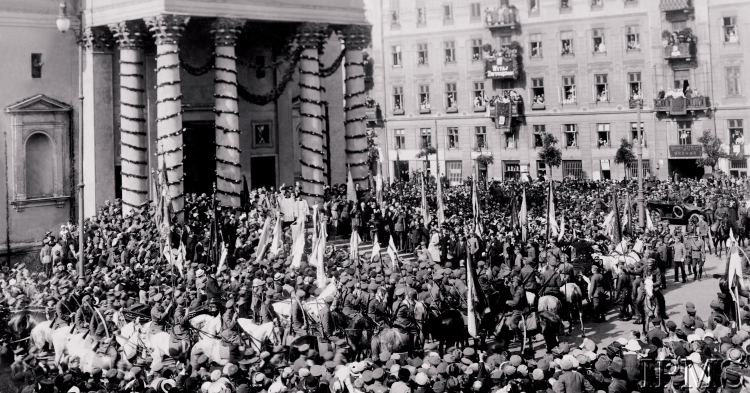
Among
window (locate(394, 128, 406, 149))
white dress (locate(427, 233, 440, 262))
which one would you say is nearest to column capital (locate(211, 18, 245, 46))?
white dress (locate(427, 233, 440, 262))

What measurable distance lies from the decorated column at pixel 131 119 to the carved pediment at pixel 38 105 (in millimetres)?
3294

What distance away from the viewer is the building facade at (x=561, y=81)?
5869 centimetres

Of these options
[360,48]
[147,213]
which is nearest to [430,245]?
[147,213]

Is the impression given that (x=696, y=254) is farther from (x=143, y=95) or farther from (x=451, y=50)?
(x=451, y=50)

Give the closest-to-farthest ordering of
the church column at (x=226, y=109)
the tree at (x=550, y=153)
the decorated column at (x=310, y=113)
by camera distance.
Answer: the church column at (x=226, y=109)
the decorated column at (x=310, y=113)
the tree at (x=550, y=153)

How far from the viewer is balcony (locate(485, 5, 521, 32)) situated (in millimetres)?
65312

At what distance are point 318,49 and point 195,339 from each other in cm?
2344

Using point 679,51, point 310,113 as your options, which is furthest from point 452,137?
point 310,113

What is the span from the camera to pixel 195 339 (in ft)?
67.1

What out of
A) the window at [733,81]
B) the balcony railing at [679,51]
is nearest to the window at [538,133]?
the balcony railing at [679,51]

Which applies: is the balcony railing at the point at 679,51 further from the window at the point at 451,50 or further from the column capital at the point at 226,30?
the column capital at the point at 226,30

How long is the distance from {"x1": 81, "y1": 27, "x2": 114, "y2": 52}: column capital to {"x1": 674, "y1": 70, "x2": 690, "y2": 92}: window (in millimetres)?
36954

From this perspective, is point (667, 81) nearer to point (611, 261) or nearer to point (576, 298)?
point (611, 261)

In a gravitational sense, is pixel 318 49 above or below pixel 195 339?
above
